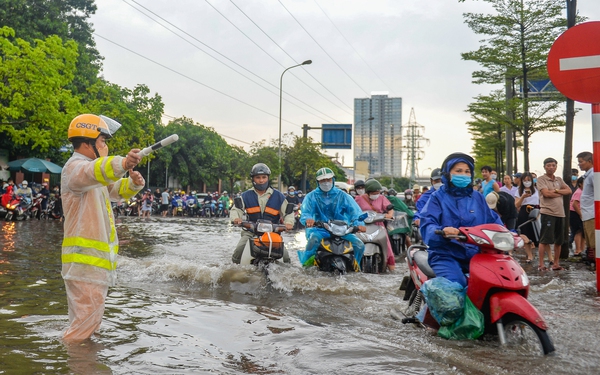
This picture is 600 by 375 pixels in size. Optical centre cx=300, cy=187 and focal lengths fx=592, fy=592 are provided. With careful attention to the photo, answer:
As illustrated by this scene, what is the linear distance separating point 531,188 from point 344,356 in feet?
29.5

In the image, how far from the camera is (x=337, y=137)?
5262 cm

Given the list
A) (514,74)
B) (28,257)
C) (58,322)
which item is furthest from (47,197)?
(58,322)

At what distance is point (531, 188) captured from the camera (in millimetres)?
12164

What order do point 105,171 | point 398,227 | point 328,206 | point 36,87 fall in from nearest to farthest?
point 105,171 < point 328,206 < point 398,227 < point 36,87

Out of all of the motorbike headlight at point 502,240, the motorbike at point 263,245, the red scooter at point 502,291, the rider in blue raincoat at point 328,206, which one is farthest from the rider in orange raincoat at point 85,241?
the rider in blue raincoat at point 328,206

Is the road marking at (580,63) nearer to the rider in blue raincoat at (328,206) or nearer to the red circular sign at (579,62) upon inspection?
the red circular sign at (579,62)

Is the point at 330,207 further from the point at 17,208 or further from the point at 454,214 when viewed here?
the point at 17,208

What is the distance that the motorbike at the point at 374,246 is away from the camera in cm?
985

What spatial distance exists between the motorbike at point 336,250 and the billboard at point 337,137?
43.8m

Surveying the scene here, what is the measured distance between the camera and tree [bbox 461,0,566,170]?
22547 mm

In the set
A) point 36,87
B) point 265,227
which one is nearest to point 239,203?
point 265,227

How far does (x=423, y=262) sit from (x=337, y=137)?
1874 inches

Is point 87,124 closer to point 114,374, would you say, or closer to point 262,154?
point 114,374

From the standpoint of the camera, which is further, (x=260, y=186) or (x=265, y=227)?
(x=260, y=186)
